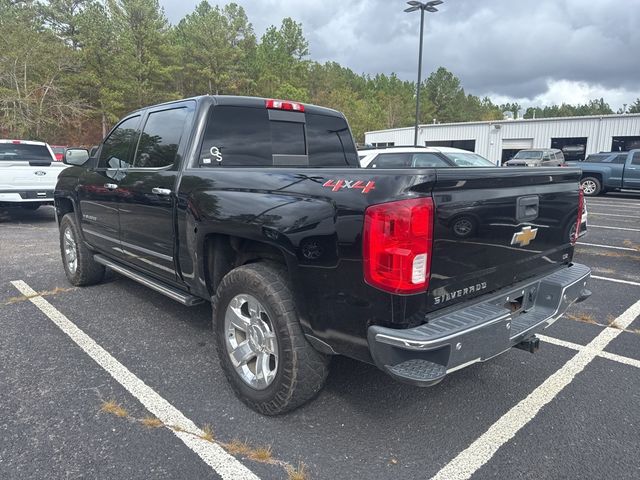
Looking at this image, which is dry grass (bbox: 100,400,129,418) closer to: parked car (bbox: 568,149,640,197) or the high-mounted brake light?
the high-mounted brake light

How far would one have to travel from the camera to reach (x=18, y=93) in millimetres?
23750

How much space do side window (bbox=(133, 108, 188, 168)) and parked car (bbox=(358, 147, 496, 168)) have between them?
20.5 ft

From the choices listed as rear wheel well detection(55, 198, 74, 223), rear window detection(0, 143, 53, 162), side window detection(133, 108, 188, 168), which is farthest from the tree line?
side window detection(133, 108, 188, 168)

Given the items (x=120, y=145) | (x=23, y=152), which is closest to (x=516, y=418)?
(x=120, y=145)

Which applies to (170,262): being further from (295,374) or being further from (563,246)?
(563,246)

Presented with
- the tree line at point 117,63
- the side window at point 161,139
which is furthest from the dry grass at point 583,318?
the tree line at point 117,63

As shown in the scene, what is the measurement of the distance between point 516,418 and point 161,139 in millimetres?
3277

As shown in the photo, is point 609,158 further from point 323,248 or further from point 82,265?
point 323,248

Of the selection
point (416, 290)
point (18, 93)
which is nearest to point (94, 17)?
point (18, 93)

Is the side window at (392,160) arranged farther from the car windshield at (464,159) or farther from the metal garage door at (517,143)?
the metal garage door at (517,143)

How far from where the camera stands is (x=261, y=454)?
2.42m

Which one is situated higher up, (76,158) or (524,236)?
(76,158)

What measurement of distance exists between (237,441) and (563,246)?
2475 millimetres

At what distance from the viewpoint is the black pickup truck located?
7.02ft
